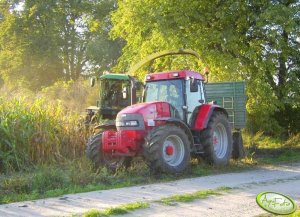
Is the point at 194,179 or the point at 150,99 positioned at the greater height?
the point at 150,99

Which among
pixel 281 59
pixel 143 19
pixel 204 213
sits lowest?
pixel 204 213

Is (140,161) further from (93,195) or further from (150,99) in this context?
(93,195)

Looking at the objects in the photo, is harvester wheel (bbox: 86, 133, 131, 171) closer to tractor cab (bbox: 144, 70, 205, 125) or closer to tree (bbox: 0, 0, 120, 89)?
tractor cab (bbox: 144, 70, 205, 125)

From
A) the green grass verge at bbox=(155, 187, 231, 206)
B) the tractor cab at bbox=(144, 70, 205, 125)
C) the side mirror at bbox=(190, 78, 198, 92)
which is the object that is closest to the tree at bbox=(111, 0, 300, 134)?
the tractor cab at bbox=(144, 70, 205, 125)

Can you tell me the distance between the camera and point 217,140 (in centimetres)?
1295

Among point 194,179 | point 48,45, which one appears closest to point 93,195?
point 194,179

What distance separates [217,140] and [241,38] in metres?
6.88

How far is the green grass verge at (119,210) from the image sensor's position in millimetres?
6773

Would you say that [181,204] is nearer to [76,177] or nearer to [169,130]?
[76,177]

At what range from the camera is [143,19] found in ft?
61.9

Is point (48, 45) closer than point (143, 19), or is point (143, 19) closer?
point (143, 19)

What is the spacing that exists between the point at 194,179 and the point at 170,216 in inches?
145

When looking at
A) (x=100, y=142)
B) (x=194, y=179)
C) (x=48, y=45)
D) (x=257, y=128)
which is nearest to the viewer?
(x=194, y=179)

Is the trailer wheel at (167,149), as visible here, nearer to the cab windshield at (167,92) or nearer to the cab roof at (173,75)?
the cab windshield at (167,92)
